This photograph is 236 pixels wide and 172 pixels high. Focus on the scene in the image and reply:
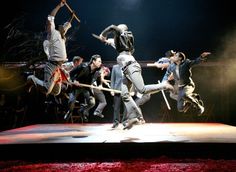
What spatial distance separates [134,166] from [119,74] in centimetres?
359

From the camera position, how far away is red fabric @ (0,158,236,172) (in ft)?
13.0

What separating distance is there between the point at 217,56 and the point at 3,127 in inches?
281

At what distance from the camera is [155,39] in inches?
432

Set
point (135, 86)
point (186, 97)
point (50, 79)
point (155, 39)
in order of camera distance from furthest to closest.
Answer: point (155, 39)
point (186, 97)
point (50, 79)
point (135, 86)

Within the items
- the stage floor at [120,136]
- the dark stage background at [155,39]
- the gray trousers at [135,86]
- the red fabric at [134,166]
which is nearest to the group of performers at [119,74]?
the gray trousers at [135,86]

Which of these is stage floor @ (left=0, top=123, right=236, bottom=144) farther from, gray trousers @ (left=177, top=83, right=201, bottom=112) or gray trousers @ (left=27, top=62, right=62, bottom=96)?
gray trousers @ (left=177, top=83, right=201, bottom=112)

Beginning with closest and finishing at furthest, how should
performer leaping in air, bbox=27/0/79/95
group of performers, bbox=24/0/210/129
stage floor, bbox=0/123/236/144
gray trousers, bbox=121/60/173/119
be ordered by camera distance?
stage floor, bbox=0/123/236/144 → gray trousers, bbox=121/60/173/119 → group of performers, bbox=24/0/210/129 → performer leaping in air, bbox=27/0/79/95

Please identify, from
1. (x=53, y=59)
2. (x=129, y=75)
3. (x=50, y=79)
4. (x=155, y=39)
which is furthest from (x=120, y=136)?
(x=155, y=39)

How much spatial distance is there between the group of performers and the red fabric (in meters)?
1.29

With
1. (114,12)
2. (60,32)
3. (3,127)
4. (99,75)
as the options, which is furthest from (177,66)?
(3,127)

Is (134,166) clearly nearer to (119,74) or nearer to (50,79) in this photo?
(50,79)

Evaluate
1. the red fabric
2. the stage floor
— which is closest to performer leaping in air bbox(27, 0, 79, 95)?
the stage floor

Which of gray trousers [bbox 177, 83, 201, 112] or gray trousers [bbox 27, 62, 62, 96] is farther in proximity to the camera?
gray trousers [bbox 177, 83, 201, 112]

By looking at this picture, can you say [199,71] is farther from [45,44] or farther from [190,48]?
[45,44]
